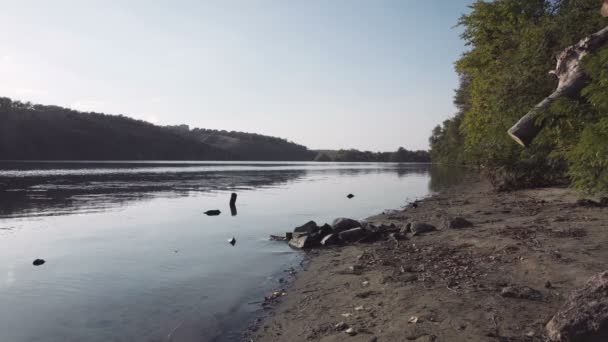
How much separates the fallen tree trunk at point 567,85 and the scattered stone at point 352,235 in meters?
9.84

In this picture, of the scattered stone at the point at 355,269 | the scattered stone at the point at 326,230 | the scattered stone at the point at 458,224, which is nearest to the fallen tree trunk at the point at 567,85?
the scattered stone at the point at 355,269

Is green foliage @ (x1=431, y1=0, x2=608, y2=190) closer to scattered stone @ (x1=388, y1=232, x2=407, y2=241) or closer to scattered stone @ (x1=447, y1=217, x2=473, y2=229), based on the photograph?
scattered stone @ (x1=447, y1=217, x2=473, y2=229)

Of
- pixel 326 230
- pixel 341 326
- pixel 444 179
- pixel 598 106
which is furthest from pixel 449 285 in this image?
pixel 444 179

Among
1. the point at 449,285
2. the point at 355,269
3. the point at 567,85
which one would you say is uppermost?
the point at 567,85

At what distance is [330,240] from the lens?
17453 millimetres

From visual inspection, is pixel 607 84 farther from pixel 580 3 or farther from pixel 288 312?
pixel 580 3

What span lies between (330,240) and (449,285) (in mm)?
8588

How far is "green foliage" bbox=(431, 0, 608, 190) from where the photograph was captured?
61.0 ft

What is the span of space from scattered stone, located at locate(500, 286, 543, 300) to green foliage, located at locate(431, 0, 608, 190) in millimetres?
3675

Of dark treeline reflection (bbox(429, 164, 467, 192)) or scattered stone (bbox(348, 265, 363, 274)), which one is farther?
dark treeline reflection (bbox(429, 164, 467, 192))

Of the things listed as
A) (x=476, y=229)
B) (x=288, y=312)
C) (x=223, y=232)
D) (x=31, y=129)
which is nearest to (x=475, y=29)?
(x=476, y=229)

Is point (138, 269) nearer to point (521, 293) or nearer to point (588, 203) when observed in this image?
point (521, 293)

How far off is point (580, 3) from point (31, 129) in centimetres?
17372

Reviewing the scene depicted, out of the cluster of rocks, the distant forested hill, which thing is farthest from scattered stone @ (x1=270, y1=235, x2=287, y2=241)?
the distant forested hill
